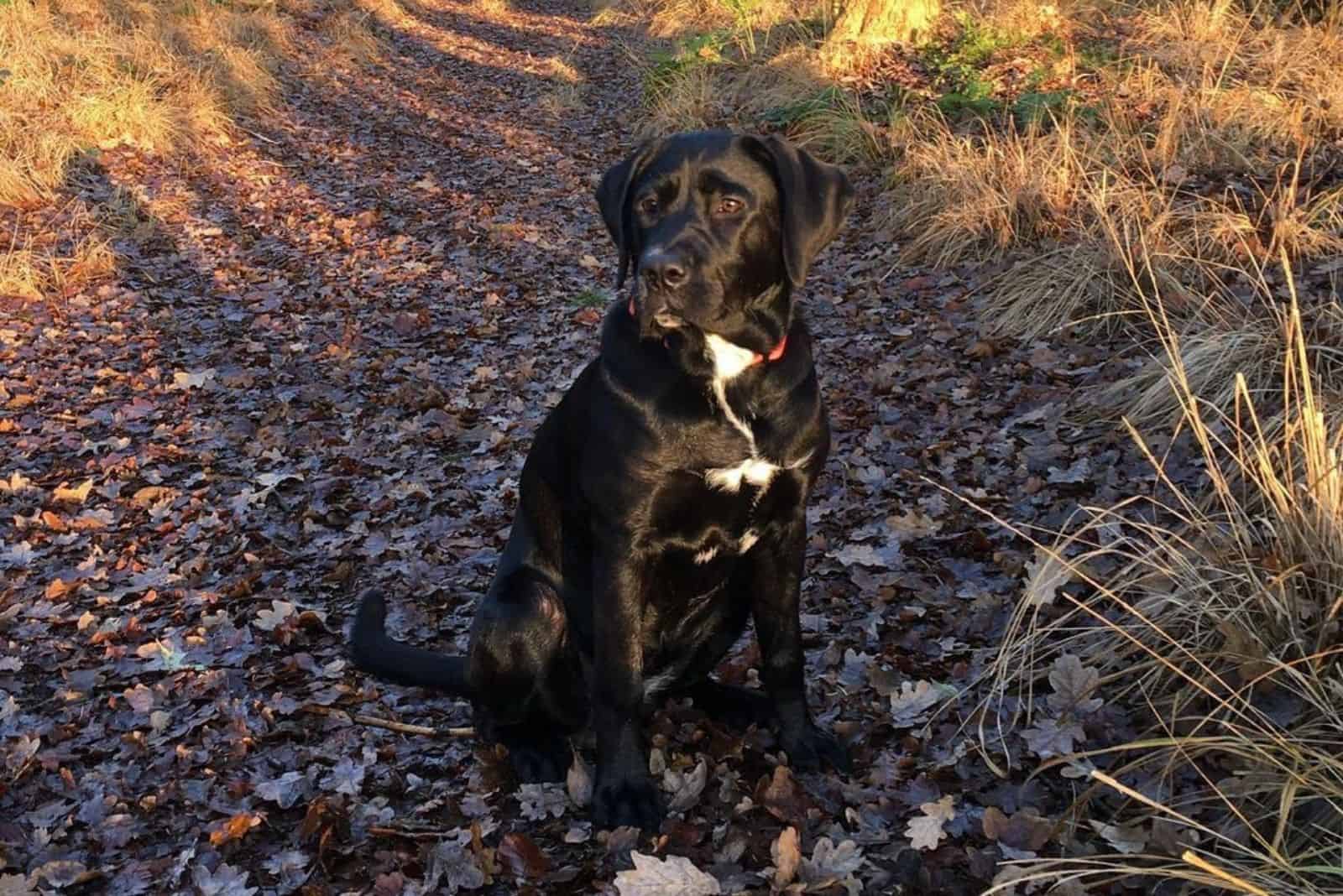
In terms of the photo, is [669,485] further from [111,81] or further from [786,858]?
[111,81]

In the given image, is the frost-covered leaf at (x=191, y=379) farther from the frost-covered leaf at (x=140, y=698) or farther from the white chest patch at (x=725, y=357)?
the white chest patch at (x=725, y=357)

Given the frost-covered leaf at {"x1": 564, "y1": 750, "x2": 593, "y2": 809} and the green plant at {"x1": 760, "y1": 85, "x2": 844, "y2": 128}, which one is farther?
the green plant at {"x1": 760, "y1": 85, "x2": 844, "y2": 128}

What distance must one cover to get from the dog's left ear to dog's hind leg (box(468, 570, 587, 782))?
50.6 inches

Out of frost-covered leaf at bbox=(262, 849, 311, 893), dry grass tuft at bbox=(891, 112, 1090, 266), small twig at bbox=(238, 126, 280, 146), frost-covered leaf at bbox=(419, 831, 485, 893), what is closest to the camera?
frost-covered leaf at bbox=(419, 831, 485, 893)

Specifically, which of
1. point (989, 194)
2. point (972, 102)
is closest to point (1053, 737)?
point (989, 194)

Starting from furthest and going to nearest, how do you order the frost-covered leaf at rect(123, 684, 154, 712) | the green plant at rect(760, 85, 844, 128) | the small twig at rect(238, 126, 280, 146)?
the small twig at rect(238, 126, 280, 146) → the green plant at rect(760, 85, 844, 128) → the frost-covered leaf at rect(123, 684, 154, 712)

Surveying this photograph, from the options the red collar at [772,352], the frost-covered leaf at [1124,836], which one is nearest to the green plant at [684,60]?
the red collar at [772,352]

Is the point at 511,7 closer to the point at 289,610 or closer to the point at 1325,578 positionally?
the point at 289,610

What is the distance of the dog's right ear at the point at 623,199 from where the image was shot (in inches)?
130

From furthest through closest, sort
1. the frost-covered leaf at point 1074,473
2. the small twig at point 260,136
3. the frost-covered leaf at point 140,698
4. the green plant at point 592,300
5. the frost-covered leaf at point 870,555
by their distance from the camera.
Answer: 1. the small twig at point 260,136
2. the green plant at point 592,300
3. the frost-covered leaf at point 1074,473
4. the frost-covered leaf at point 870,555
5. the frost-covered leaf at point 140,698

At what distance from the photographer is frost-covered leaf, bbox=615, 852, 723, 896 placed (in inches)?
109

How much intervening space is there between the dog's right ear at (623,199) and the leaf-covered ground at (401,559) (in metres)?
1.59

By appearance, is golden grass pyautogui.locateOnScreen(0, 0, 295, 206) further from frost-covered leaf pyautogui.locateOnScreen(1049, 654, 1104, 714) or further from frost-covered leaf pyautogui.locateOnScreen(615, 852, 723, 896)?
frost-covered leaf pyautogui.locateOnScreen(1049, 654, 1104, 714)

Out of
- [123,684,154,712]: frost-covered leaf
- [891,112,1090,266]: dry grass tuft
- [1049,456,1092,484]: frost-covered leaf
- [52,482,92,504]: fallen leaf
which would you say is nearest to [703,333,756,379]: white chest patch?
[1049,456,1092,484]: frost-covered leaf
